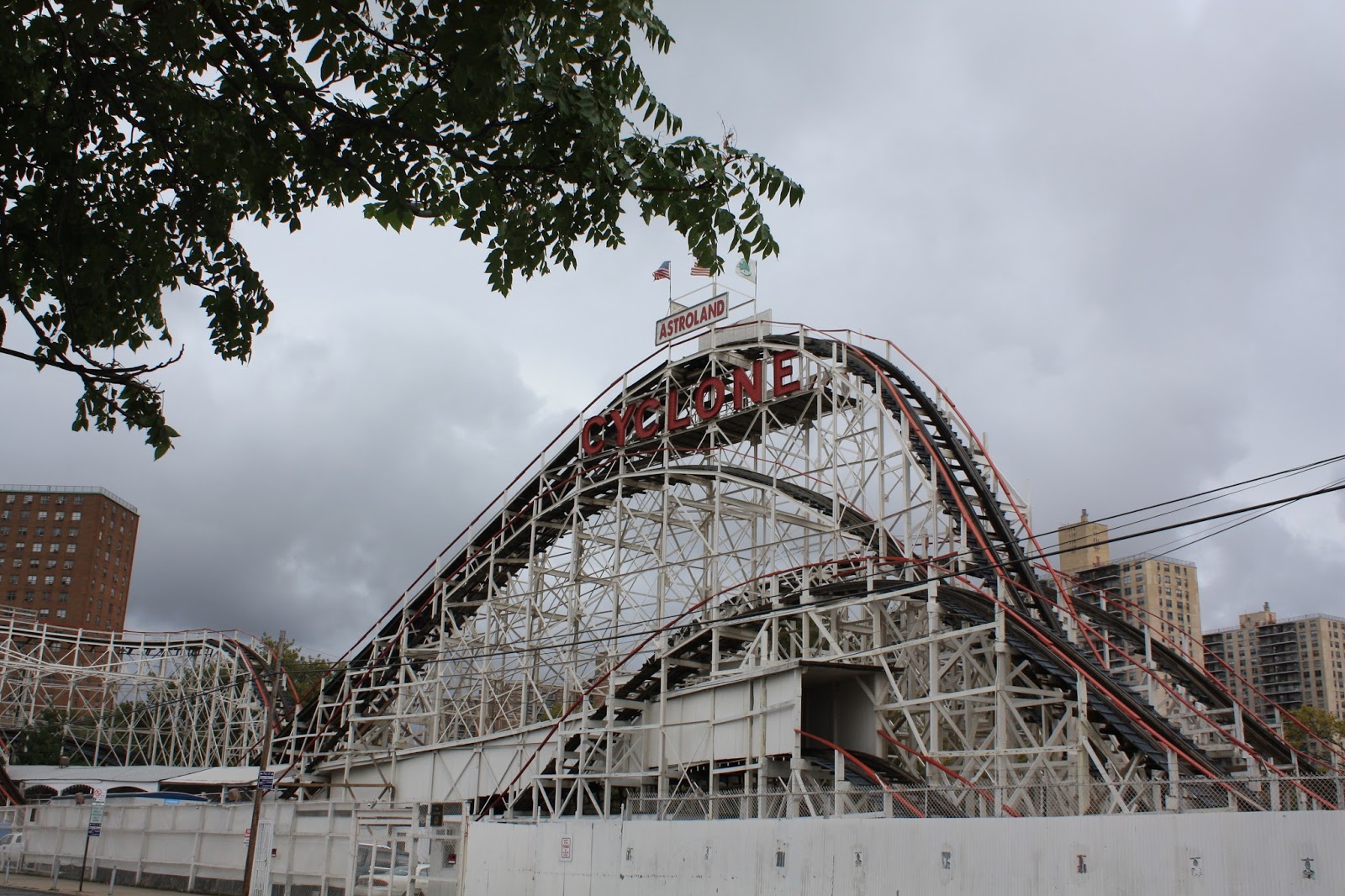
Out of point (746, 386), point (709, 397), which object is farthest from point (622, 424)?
point (746, 386)

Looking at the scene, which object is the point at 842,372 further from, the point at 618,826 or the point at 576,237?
the point at 576,237

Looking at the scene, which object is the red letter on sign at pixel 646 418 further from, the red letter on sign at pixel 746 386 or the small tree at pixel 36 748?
the small tree at pixel 36 748

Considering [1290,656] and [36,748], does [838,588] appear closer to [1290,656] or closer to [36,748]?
[36,748]

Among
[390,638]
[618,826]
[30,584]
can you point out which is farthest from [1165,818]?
[30,584]

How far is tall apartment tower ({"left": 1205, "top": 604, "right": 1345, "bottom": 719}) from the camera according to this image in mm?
135625

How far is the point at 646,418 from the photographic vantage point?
38.5 metres

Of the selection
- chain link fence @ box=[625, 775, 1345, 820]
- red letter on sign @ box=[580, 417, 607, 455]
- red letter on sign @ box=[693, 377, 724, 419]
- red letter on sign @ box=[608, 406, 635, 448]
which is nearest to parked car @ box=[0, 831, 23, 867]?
red letter on sign @ box=[580, 417, 607, 455]

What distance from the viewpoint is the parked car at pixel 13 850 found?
120ft

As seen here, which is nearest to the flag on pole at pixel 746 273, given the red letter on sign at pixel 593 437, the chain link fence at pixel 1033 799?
the red letter on sign at pixel 593 437

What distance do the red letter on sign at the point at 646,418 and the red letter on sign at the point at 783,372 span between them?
4.94 meters

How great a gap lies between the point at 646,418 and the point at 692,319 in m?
3.55

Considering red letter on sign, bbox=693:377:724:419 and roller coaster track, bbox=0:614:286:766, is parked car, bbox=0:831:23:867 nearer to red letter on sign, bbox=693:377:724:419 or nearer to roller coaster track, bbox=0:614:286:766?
roller coaster track, bbox=0:614:286:766

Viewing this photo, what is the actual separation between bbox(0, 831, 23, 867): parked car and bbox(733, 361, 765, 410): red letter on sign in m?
25.8

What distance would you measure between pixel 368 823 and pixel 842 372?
53.9 feet
